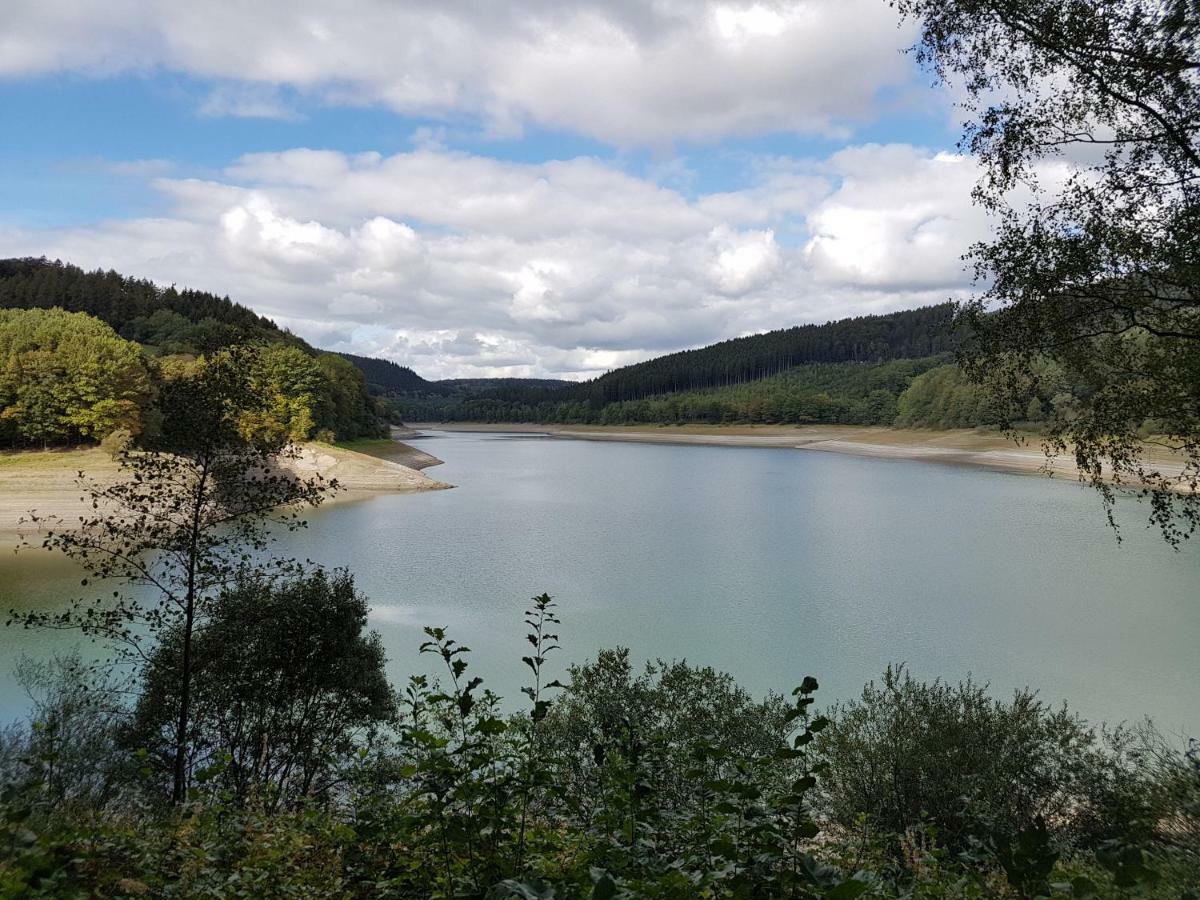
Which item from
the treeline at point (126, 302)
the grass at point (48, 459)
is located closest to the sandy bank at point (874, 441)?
the grass at point (48, 459)

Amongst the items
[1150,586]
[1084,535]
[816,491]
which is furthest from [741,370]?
[1150,586]

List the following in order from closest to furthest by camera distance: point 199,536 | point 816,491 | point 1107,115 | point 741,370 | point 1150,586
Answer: point 1107,115
point 199,536
point 1150,586
point 816,491
point 741,370

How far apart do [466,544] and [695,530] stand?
996cm

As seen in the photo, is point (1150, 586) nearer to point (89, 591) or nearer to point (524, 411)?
point (89, 591)

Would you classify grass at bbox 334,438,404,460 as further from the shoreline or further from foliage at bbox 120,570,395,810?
foliage at bbox 120,570,395,810

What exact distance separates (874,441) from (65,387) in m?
70.7

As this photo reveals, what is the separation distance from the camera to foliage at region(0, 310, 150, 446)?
1351 inches

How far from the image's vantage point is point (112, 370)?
36.6m

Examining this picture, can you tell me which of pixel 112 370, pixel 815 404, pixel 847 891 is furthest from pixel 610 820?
pixel 815 404

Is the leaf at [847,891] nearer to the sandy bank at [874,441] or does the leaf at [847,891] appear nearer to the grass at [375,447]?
the sandy bank at [874,441]

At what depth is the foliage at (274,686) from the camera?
853cm

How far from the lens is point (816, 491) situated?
43.6 m

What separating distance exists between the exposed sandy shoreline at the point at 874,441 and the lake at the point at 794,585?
39.5ft

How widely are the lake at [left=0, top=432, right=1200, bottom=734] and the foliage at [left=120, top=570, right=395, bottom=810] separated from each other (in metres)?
4.07
